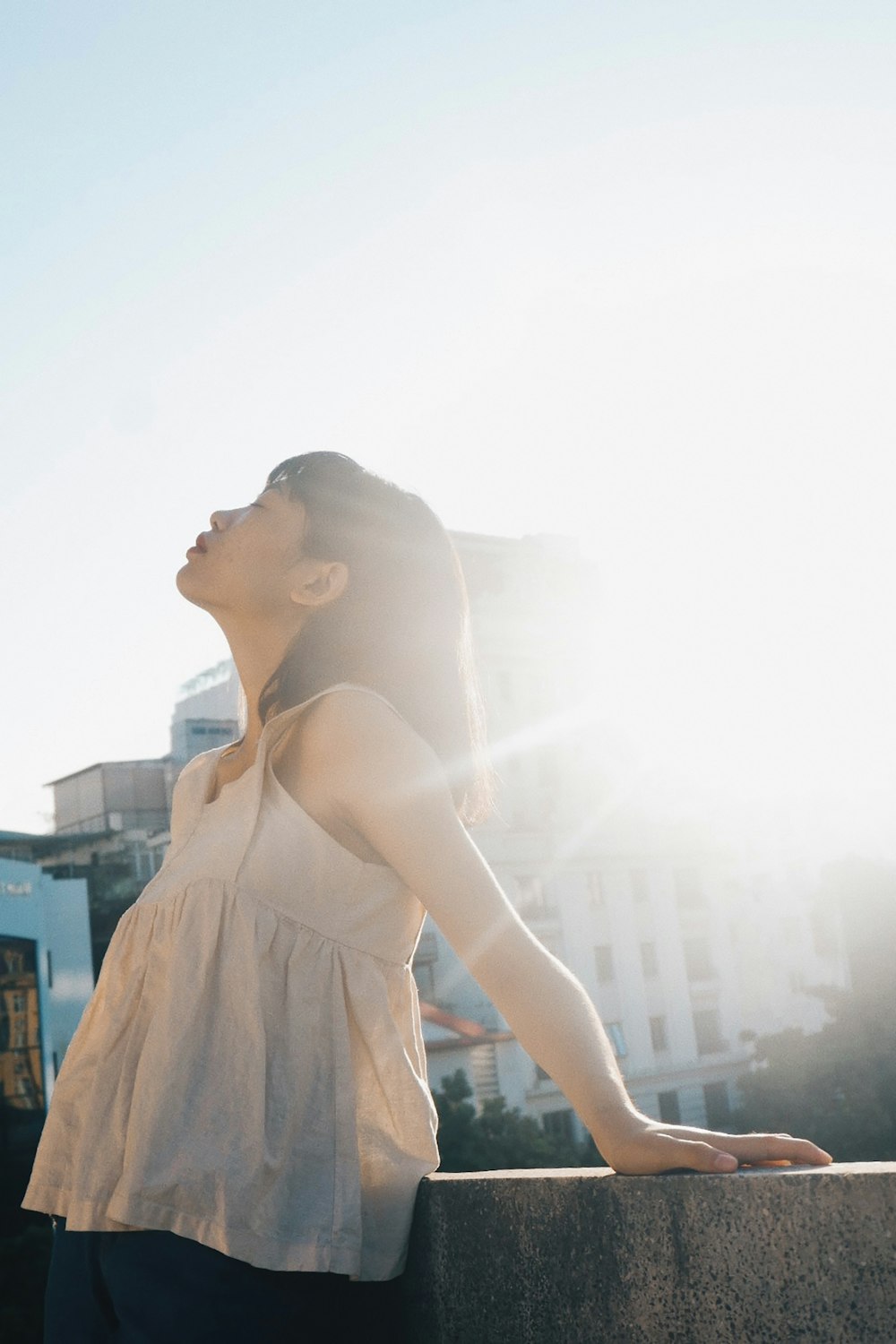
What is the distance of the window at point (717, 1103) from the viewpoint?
149ft

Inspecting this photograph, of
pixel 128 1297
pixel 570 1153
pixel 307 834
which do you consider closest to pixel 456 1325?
pixel 128 1297

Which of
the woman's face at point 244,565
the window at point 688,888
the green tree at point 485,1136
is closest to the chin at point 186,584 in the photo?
the woman's face at point 244,565

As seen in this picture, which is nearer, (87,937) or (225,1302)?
(225,1302)

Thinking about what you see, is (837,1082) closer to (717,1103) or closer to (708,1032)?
(717,1103)

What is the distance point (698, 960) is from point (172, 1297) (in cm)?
4889

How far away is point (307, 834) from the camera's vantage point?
1690 mm

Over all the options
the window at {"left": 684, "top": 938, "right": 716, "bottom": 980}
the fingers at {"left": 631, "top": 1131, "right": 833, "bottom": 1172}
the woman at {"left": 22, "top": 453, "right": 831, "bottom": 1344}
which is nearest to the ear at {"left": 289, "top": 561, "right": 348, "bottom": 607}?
the woman at {"left": 22, "top": 453, "right": 831, "bottom": 1344}

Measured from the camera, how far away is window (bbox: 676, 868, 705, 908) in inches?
1937

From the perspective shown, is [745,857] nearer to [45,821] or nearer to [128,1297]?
[45,821]

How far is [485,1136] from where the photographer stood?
3011cm

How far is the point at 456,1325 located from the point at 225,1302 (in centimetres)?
33

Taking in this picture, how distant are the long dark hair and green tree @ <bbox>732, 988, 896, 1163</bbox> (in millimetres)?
31306

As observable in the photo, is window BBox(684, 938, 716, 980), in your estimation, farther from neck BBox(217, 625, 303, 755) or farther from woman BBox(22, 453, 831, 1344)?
woman BBox(22, 453, 831, 1344)

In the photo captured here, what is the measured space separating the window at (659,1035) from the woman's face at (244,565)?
150 ft
